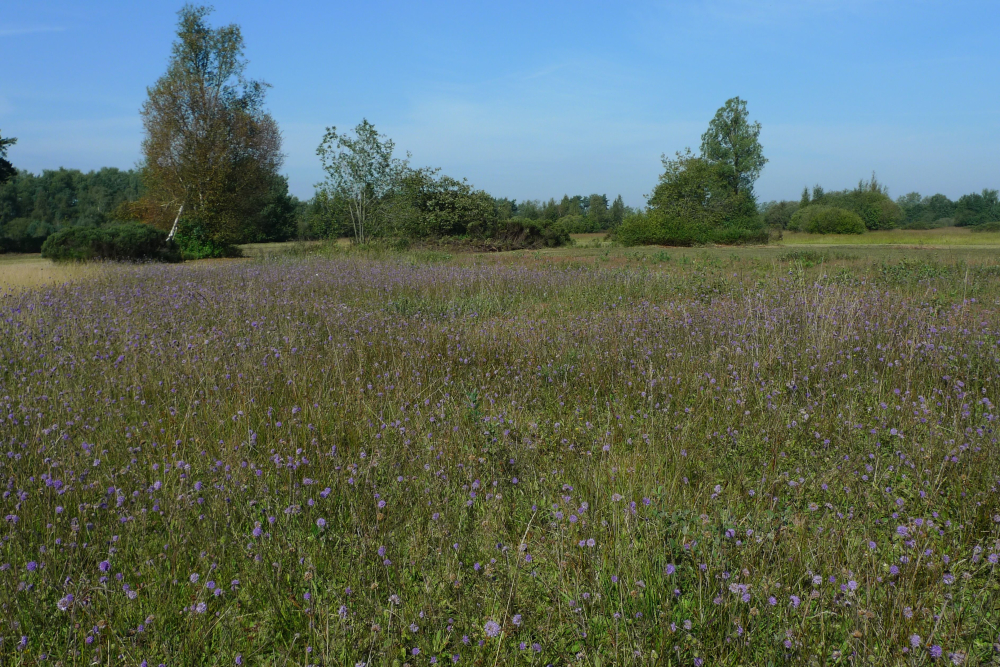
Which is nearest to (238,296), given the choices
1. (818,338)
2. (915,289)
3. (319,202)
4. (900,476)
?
(818,338)

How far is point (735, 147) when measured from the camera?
50719mm

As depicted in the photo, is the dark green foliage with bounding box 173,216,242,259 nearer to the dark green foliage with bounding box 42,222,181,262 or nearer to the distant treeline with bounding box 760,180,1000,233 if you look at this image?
the dark green foliage with bounding box 42,222,181,262

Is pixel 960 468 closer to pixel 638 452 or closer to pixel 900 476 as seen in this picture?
pixel 900 476

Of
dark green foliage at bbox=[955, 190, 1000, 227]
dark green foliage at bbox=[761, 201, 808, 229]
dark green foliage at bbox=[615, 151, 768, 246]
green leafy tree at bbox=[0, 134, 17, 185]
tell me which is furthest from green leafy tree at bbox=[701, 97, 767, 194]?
green leafy tree at bbox=[0, 134, 17, 185]

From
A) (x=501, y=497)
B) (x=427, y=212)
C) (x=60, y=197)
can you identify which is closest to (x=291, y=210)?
→ (x=427, y=212)

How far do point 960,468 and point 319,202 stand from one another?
2615 centimetres

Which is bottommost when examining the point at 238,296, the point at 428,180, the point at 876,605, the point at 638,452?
the point at 876,605

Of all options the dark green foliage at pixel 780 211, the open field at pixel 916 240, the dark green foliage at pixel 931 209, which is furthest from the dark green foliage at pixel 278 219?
A: the dark green foliage at pixel 931 209

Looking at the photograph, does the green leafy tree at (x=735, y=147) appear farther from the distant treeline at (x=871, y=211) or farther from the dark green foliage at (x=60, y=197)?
the dark green foliage at (x=60, y=197)

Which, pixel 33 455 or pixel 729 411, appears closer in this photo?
pixel 33 455

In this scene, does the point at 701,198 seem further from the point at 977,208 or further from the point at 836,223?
the point at 977,208

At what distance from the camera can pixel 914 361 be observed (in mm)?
4715

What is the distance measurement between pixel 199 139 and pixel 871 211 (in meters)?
59.2

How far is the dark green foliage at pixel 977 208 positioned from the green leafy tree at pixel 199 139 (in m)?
77.7
